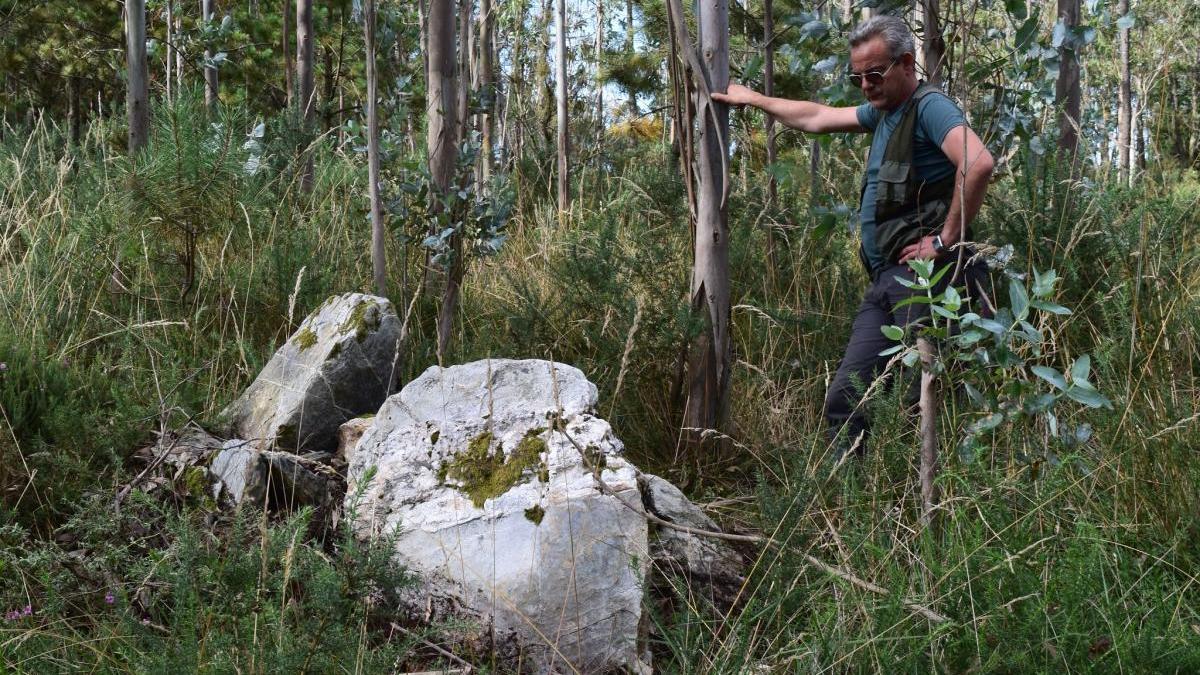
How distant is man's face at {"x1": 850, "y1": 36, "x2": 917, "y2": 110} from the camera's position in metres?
2.97

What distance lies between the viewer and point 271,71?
12.0 m

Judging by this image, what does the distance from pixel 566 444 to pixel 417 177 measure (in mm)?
1709

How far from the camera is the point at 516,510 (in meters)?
2.33

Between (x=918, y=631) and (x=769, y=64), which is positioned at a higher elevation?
(x=769, y=64)

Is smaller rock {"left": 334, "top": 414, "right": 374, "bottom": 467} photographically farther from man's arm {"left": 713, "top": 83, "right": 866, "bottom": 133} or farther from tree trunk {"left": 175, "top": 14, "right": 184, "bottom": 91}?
tree trunk {"left": 175, "top": 14, "right": 184, "bottom": 91}

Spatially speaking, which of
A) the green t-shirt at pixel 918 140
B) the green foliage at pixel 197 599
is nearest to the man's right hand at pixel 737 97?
the green t-shirt at pixel 918 140

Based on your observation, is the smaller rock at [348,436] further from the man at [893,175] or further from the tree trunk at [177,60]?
the tree trunk at [177,60]

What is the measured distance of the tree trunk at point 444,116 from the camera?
136 inches

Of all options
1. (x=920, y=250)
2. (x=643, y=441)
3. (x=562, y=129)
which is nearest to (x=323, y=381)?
(x=643, y=441)

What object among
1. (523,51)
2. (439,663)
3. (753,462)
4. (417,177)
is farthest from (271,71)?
(439,663)

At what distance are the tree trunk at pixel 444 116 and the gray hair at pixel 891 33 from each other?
1459 millimetres

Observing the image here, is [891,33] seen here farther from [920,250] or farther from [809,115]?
[920,250]

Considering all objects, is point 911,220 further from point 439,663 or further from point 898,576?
point 439,663

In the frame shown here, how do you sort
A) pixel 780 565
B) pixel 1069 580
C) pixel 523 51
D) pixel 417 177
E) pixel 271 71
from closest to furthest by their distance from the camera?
pixel 1069 580
pixel 780 565
pixel 417 177
pixel 271 71
pixel 523 51
